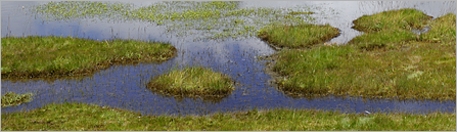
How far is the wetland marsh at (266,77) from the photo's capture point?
11508 mm

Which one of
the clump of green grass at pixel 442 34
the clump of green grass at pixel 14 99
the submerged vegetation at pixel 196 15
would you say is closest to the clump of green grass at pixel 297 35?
the submerged vegetation at pixel 196 15

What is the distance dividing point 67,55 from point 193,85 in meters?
6.89

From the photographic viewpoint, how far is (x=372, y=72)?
15703 millimetres

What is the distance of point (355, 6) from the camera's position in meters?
38.2

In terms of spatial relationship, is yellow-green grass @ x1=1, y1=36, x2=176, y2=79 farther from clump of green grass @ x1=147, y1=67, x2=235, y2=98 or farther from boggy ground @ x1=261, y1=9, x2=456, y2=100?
boggy ground @ x1=261, y1=9, x2=456, y2=100

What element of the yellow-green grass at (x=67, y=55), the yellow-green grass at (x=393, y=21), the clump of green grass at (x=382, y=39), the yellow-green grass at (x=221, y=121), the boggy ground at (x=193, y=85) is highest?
the yellow-green grass at (x=393, y=21)

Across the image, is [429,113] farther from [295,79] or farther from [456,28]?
[456,28]

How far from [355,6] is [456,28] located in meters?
18.3

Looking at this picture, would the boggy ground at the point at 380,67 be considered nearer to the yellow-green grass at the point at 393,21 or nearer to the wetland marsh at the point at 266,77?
the wetland marsh at the point at 266,77

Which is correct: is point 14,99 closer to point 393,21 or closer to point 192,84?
point 192,84

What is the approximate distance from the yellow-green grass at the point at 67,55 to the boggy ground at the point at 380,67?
642 centimetres

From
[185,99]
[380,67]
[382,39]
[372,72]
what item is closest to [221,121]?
[185,99]

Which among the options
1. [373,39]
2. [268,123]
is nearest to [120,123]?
[268,123]

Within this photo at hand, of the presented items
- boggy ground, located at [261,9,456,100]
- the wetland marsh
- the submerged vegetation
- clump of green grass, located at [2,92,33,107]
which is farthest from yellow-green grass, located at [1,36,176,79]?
boggy ground, located at [261,9,456,100]
